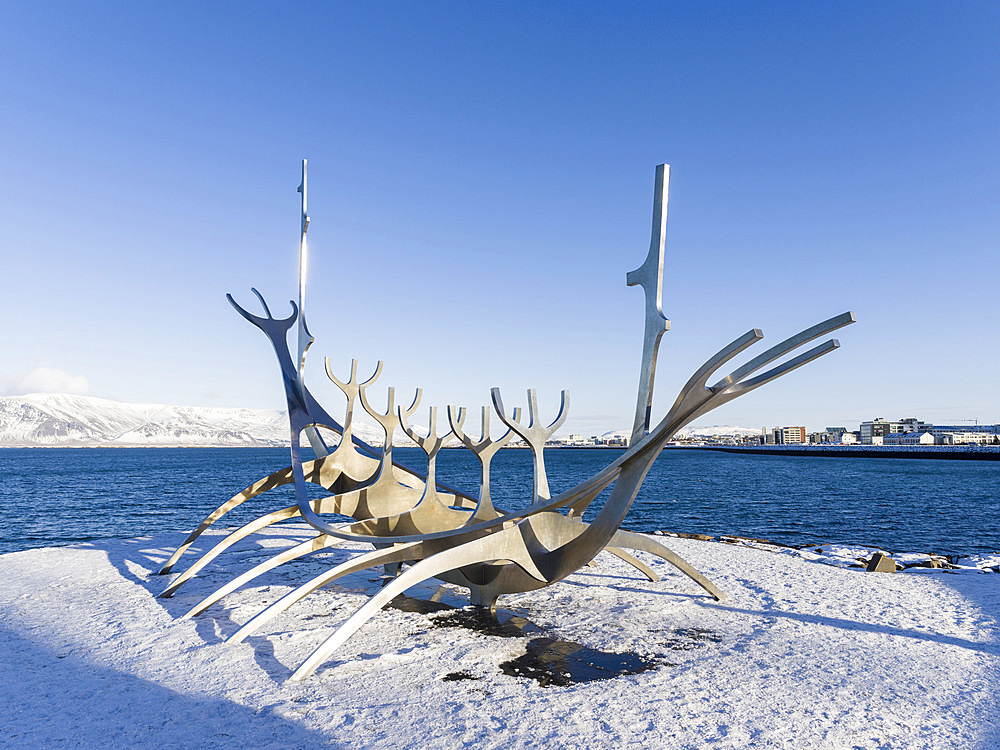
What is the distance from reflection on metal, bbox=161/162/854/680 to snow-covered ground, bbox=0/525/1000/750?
58 cm

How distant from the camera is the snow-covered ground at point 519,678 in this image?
550cm

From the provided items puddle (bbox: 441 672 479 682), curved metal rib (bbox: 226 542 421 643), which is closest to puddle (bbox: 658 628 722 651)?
puddle (bbox: 441 672 479 682)

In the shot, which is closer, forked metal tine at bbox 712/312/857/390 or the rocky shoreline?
forked metal tine at bbox 712/312/857/390

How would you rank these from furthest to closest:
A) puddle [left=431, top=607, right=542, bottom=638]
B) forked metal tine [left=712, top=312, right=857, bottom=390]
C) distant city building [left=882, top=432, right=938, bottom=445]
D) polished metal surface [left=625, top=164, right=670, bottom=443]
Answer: distant city building [left=882, top=432, right=938, bottom=445] → puddle [left=431, top=607, right=542, bottom=638] → polished metal surface [left=625, top=164, right=670, bottom=443] → forked metal tine [left=712, top=312, right=857, bottom=390]

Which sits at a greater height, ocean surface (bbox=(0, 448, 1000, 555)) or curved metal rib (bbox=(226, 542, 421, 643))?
curved metal rib (bbox=(226, 542, 421, 643))

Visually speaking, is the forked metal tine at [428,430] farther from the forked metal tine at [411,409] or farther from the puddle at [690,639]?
the puddle at [690,639]

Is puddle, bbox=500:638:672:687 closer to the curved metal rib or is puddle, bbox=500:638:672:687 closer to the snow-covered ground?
the snow-covered ground

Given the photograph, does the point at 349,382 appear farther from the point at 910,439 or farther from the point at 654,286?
Result: the point at 910,439

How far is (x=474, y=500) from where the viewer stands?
39.2 ft

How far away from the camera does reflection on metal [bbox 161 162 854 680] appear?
23.2 feet

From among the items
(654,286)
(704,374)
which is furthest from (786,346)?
(654,286)

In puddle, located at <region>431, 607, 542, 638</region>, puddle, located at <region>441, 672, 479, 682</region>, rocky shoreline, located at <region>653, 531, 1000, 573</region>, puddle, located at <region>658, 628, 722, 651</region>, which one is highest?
puddle, located at <region>441, 672, 479, 682</region>

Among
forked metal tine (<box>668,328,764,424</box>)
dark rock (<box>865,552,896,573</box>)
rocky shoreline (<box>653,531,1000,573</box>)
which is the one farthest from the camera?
rocky shoreline (<box>653,531,1000,573</box>)

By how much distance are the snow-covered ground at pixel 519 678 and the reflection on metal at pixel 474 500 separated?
58 centimetres
